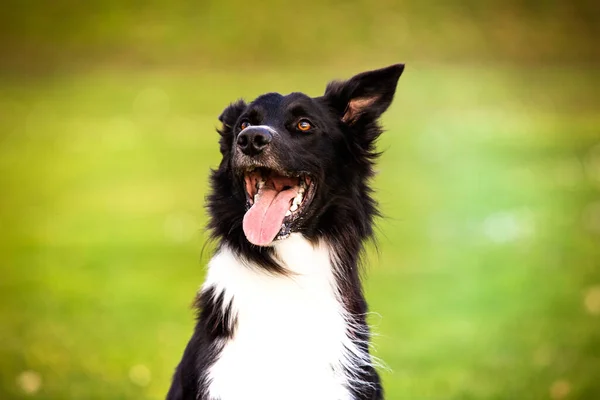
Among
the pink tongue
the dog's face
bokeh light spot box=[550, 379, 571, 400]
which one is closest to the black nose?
the dog's face

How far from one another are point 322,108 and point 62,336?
418cm

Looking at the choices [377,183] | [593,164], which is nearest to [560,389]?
[377,183]

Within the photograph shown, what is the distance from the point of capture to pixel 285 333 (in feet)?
12.9

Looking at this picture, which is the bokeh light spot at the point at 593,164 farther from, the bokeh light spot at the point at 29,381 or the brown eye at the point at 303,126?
the brown eye at the point at 303,126

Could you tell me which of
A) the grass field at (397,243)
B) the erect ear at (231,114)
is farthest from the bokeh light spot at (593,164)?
the erect ear at (231,114)

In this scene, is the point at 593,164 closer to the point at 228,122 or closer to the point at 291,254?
the point at 228,122

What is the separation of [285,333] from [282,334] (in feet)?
0.05

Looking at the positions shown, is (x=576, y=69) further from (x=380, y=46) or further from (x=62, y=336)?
(x=62, y=336)

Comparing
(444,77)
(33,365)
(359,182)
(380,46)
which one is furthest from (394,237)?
(359,182)

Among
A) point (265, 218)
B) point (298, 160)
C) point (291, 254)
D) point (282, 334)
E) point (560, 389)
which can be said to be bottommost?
point (560, 389)

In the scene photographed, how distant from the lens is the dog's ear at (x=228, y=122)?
14.2 ft

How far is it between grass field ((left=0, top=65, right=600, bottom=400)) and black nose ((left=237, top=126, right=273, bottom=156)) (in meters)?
0.87

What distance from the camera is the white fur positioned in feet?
12.7

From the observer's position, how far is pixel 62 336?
294 inches
